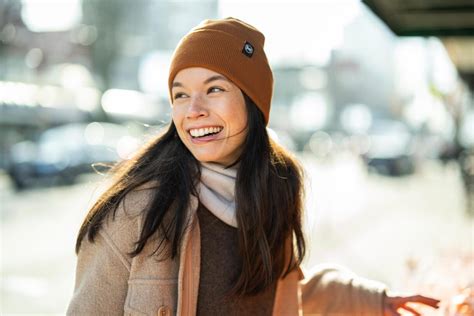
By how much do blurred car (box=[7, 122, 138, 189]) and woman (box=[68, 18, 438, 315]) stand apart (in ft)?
60.3

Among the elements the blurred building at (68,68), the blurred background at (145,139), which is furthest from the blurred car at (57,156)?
the blurred building at (68,68)

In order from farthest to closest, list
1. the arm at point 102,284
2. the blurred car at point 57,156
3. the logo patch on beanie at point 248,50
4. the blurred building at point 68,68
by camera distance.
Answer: the blurred building at point 68,68 < the blurred car at point 57,156 < the logo patch on beanie at point 248,50 < the arm at point 102,284

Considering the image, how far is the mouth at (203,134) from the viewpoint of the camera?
2127 mm

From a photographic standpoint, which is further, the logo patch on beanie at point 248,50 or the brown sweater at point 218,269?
the logo patch on beanie at point 248,50

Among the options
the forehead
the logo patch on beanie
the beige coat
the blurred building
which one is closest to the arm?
the beige coat

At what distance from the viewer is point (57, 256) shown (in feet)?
35.0

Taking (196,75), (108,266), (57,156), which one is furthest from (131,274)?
(57,156)

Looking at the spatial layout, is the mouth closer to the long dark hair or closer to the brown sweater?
the long dark hair

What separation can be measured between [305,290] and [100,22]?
44.9 m

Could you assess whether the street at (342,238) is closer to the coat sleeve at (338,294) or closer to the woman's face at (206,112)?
the coat sleeve at (338,294)

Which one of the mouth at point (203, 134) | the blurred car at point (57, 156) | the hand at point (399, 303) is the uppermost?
the blurred car at point (57, 156)

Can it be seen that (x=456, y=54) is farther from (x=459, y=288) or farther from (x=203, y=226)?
(x=203, y=226)

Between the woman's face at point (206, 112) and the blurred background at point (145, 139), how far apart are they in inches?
11.6

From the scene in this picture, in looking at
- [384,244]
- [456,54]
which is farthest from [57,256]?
[456,54]
